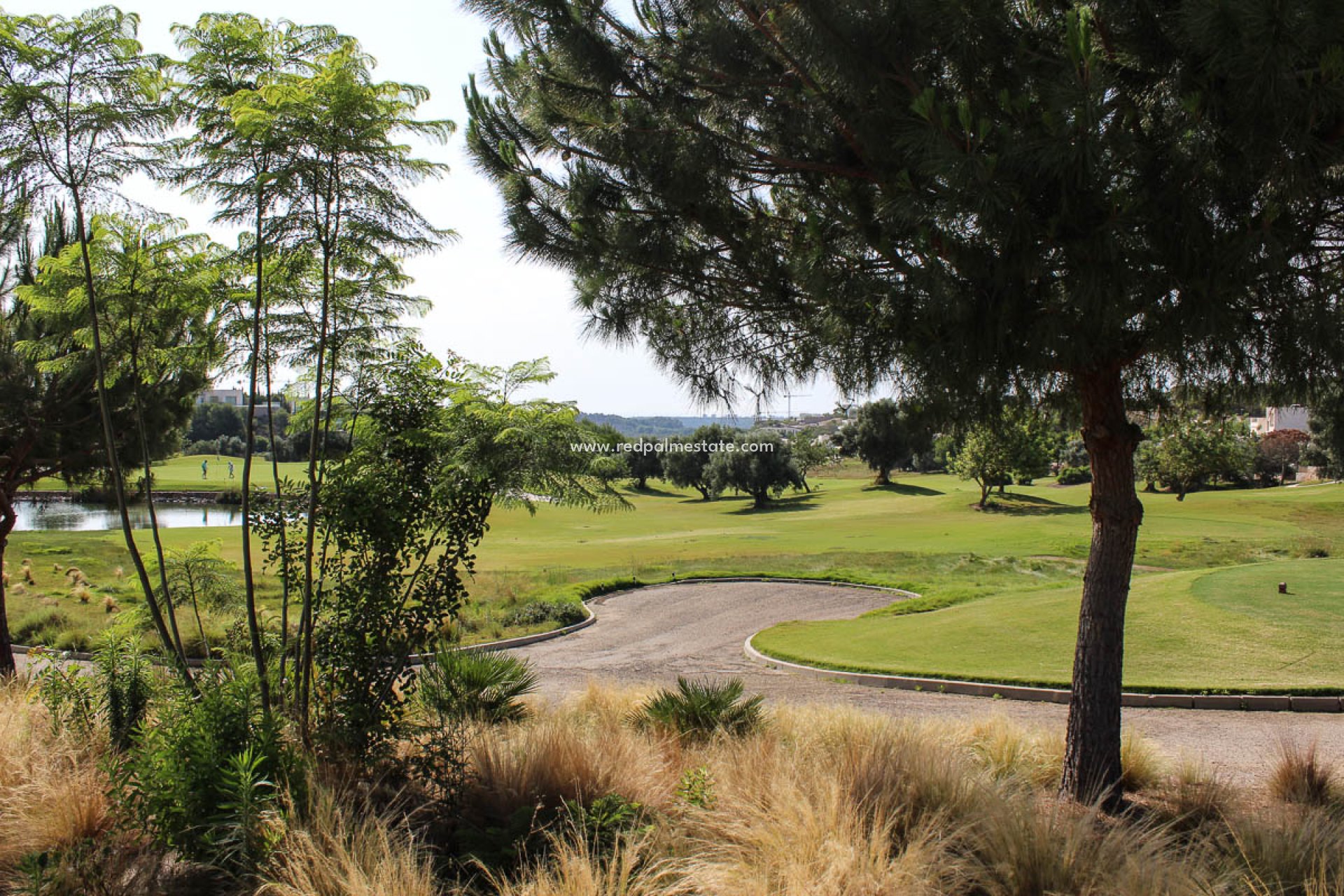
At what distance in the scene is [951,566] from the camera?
3130cm

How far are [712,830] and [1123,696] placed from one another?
29.3 feet

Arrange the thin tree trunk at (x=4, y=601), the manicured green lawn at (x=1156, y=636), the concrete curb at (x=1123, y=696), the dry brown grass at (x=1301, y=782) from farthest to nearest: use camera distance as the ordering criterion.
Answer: the manicured green lawn at (x=1156, y=636) → the thin tree trunk at (x=4, y=601) → the concrete curb at (x=1123, y=696) → the dry brown grass at (x=1301, y=782)

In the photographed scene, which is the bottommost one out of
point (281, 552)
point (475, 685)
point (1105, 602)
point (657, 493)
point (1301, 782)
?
point (657, 493)

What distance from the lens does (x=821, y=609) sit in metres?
23.7

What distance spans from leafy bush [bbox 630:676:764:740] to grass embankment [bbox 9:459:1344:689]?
204cm

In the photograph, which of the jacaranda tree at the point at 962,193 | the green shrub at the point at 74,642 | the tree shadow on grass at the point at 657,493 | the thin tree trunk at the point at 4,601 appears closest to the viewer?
the jacaranda tree at the point at 962,193

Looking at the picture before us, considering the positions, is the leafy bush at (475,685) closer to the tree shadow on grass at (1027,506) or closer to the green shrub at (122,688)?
the green shrub at (122,688)

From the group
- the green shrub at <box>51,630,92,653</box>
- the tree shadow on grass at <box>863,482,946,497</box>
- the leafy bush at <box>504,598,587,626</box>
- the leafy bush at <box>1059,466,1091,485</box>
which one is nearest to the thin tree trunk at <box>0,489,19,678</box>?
the green shrub at <box>51,630,92,653</box>

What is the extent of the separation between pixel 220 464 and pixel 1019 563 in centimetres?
8966

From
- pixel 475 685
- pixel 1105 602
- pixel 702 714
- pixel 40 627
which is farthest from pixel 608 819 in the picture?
pixel 40 627

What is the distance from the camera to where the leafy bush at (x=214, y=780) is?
170 inches

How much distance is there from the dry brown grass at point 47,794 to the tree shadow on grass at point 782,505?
195 feet

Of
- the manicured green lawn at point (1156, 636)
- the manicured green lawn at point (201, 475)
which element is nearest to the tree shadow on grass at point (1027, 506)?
the manicured green lawn at point (1156, 636)

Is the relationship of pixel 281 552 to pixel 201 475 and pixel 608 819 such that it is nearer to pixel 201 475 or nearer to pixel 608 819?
pixel 608 819
